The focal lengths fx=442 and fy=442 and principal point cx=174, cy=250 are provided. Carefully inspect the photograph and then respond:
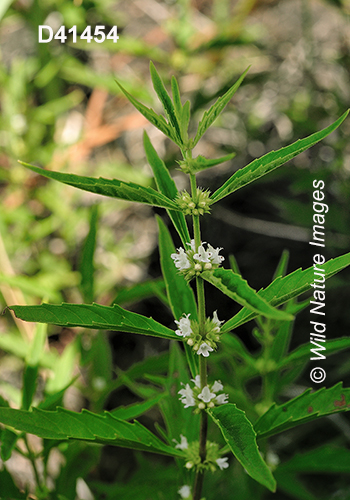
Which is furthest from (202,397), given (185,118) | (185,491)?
(185,118)

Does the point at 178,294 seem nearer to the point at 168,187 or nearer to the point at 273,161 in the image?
the point at 168,187

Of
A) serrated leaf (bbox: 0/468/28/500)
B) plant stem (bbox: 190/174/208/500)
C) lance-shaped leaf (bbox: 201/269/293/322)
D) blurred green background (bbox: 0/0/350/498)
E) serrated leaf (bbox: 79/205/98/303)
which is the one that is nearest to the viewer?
lance-shaped leaf (bbox: 201/269/293/322)

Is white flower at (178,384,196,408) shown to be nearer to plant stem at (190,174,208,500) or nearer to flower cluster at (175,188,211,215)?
plant stem at (190,174,208,500)

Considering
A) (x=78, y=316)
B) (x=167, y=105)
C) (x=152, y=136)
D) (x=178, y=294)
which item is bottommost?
(x=78, y=316)

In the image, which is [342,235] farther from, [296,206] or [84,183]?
[84,183]

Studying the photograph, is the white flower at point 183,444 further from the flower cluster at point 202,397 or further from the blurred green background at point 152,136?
the blurred green background at point 152,136

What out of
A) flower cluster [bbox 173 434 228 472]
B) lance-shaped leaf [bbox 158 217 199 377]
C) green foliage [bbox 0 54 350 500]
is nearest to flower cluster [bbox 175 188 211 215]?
green foliage [bbox 0 54 350 500]
